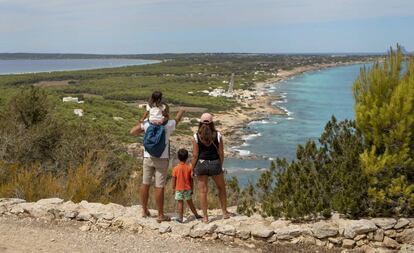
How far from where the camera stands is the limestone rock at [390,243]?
6.00m

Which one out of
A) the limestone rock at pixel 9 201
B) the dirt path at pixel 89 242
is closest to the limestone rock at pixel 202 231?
the dirt path at pixel 89 242

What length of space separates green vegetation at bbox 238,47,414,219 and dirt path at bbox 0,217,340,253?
786 millimetres

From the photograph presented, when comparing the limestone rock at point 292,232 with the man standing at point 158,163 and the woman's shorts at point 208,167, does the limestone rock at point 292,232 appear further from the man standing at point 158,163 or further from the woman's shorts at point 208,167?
the man standing at point 158,163

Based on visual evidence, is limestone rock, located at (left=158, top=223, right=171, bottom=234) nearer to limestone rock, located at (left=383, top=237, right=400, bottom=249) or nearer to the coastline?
limestone rock, located at (left=383, top=237, right=400, bottom=249)

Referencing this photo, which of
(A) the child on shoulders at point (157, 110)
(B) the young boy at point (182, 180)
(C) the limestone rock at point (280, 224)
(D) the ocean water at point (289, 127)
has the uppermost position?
(A) the child on shoulders at point (157, 110)

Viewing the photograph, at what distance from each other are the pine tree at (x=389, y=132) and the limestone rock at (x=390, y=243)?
0.43 metres

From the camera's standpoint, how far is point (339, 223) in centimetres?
618

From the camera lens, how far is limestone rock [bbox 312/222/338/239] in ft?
19.9

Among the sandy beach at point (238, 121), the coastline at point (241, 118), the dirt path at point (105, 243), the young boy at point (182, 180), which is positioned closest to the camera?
the dirt path at point (105, 243)

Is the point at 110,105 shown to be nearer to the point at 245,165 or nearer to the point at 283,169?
the point at 245,165

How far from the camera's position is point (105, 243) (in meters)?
6.16

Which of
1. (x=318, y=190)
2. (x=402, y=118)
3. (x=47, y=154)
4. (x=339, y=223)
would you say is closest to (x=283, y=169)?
(x=318, y=190)

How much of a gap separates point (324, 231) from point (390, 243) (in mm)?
841

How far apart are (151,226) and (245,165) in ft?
94.0
